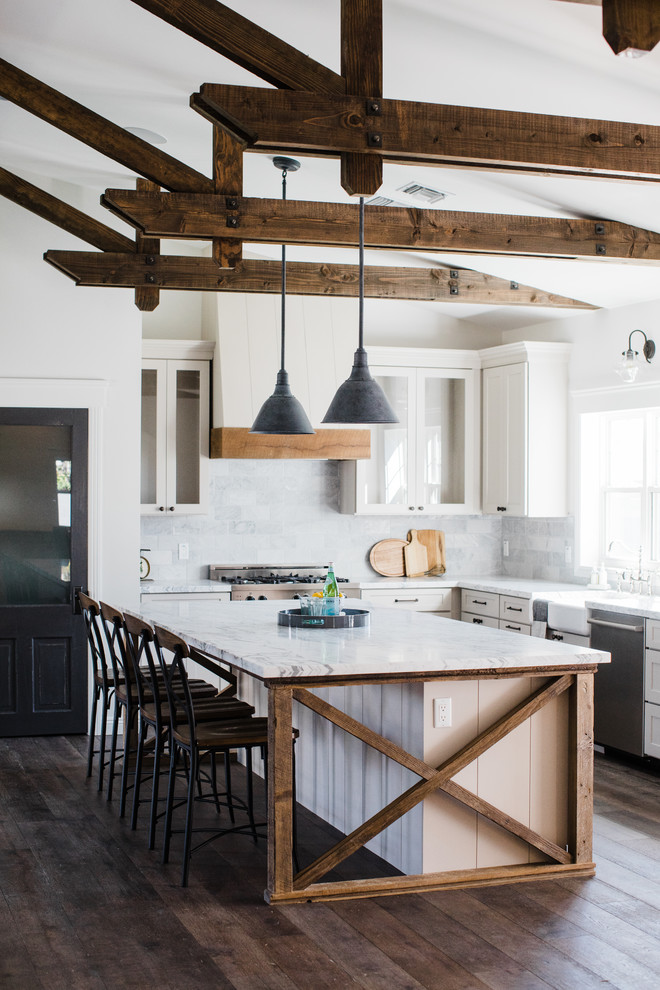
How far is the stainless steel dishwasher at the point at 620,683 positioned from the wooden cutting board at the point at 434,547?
7.16 ft

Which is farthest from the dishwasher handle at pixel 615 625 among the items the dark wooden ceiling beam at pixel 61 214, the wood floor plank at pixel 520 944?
the dark wooden ceiling beam at pixel 61 214

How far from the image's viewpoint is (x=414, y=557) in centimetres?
816

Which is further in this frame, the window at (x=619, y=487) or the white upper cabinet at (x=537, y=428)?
the white upper cabinet at (x=537, y=428)

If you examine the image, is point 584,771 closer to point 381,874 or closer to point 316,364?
point 381,874

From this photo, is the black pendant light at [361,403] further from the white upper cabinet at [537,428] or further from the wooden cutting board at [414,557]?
the wooden cutting board at [414,557]

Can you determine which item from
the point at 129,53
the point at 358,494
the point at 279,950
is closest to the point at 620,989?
the point at 279,950

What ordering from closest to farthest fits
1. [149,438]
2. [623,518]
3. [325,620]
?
[325,620] < [623,518] < [149,438]

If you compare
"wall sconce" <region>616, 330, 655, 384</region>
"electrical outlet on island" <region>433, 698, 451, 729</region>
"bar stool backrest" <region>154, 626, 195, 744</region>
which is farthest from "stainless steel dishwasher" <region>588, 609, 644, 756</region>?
"bar stool backrest" <region>154, 626, 195, 744</region>

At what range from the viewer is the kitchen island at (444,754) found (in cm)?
383

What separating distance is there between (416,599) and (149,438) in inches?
86.0

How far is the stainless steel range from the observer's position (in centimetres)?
722

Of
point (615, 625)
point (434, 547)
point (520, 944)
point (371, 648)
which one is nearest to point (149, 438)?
point (434, 547)

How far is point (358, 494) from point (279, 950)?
15.2 ft

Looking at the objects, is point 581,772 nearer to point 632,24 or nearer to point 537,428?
point 632,24
